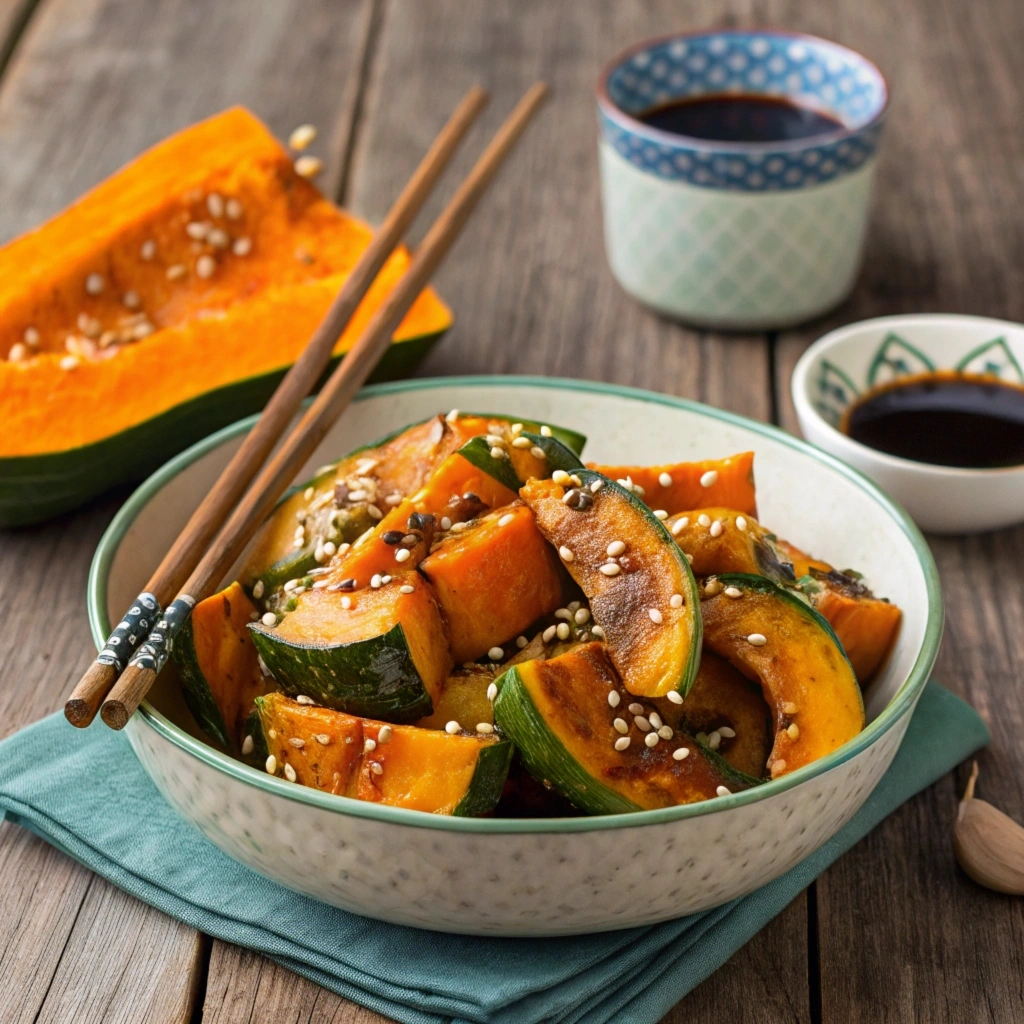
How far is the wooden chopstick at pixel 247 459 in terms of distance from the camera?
1.10 metres

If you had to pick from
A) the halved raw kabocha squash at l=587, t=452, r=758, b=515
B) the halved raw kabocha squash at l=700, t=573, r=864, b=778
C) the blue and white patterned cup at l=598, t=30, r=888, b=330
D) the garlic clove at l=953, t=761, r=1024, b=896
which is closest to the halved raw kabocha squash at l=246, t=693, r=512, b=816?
the halved raw kabocha squash at l=700, t=573, r=864, b=778

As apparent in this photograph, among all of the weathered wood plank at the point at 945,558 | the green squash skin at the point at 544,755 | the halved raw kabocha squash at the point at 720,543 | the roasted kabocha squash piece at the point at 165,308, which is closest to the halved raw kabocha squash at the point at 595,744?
the green squash skin at the point at 544,755

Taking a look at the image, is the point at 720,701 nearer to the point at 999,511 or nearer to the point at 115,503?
the point at 999,511

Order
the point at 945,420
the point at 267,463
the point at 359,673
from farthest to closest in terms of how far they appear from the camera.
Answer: the point at 945,420, the point at 267,463, the point at 359,673

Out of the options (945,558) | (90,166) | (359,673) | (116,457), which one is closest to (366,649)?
(359,673)

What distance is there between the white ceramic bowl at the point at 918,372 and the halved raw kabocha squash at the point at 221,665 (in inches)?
34.4

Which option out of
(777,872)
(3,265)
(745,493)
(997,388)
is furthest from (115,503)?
(997,388)

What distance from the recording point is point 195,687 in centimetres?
118

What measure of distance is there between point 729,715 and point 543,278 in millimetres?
1352

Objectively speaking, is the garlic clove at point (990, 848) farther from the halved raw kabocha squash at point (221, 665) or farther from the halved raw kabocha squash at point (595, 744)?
the halved raw kabocha squash at point (221, 665)

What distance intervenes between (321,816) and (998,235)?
197 cm

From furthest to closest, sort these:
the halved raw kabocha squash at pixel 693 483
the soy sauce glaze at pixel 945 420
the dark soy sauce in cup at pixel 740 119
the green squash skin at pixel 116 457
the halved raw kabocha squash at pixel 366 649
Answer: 1. the dark soy sauce in cup at pixel 740 119
2. the soy sauce glaze at pixel 945 420
3. the green squash skin at pixel 116 457
4. the halved raw kabocha squash at pixel 693 483
5. the halved raw kabocha squash at pixel 366 649

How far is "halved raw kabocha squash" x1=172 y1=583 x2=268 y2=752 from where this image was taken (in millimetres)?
1172

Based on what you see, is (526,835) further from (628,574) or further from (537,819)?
(628,574)
